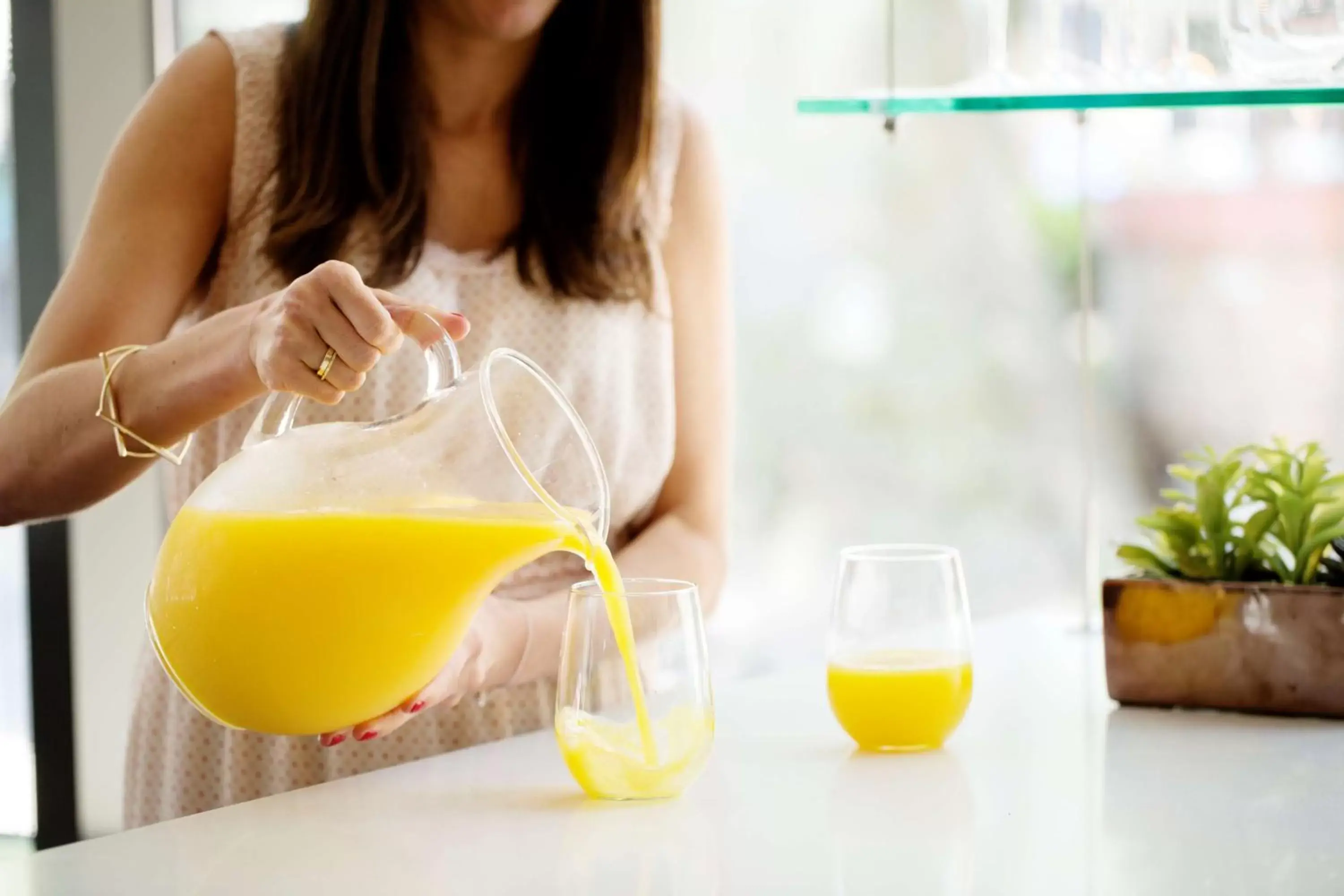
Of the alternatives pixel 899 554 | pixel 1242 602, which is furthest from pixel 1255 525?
pixel 899 554

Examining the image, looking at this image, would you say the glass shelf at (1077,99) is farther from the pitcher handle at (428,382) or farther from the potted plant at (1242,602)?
the pitcher handle at (428,382)

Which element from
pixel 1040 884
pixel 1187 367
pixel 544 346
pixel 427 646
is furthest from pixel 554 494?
pixel 1187 367

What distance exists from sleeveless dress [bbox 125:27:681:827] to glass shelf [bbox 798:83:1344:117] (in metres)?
0.39

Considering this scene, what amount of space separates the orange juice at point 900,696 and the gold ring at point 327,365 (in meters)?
0.44

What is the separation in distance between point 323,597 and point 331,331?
0.17 meters

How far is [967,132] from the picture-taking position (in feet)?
8.45

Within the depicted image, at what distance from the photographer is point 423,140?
58.1 inches

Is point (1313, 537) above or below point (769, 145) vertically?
below

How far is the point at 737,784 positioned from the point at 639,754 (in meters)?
0.10

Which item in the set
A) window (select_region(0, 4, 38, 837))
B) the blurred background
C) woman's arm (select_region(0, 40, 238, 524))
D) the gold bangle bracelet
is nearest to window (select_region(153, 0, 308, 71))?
the blurred background

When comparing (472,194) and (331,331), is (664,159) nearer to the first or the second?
(472,194)

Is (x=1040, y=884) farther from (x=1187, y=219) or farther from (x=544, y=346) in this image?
(x=1187, y=219)

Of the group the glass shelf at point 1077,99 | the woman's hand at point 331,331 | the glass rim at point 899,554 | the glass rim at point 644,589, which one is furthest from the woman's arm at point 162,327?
the glass shelf at point 1077,99

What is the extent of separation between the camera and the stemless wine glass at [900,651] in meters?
1.08
